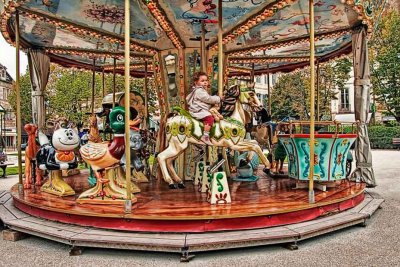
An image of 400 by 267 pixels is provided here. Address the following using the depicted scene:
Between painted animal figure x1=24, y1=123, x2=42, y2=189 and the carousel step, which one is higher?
painted animal figure x1=24, y1=123, x2=42, y2=189

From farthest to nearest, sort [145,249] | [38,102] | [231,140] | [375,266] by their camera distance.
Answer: [38,102]
[231,140]
[145,249]
[375,266]

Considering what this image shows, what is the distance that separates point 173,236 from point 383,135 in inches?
1057

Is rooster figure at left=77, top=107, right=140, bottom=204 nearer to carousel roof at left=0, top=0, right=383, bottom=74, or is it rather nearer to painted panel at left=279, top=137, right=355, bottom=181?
carousel roof at left=0, top=0, right=383, bottom=74

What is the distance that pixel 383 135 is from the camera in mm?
27328

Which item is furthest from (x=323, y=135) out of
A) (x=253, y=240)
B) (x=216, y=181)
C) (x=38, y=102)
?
(x=38, y=102)

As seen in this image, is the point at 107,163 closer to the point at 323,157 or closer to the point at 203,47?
the point at 203,47

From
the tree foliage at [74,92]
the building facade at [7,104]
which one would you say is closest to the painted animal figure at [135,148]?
the tree foliage at [74,92]

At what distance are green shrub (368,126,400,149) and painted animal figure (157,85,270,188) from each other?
24.4m

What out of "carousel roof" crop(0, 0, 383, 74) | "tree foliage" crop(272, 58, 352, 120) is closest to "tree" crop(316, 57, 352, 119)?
"tree foliage" crop(272, 58, 352, 120)

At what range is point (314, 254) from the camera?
14.3ft

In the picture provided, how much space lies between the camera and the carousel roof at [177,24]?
618 cm

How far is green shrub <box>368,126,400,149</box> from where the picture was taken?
2684 centimetres

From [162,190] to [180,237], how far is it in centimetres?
214

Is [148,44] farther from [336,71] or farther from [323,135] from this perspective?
[336,71]
